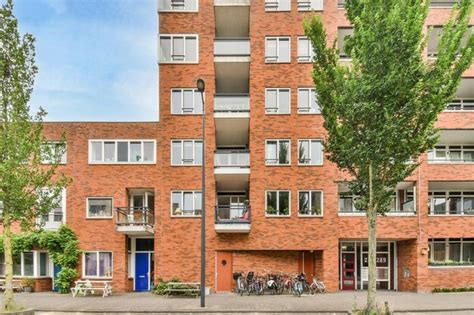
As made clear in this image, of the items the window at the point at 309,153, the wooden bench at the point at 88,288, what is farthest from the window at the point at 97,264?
the window at the point at 309,153

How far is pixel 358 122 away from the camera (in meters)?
13.3

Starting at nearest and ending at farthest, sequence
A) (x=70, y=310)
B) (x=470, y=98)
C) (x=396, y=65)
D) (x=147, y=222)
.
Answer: (x=396, y=65) < (x=70, y=310) < (x=147, y=222) < (x=470, y=98)

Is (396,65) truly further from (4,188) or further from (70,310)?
(70,310)

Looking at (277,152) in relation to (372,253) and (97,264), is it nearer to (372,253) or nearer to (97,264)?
(372,253)

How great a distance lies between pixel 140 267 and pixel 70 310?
27.5 feet

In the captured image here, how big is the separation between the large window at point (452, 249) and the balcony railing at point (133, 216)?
672 inches

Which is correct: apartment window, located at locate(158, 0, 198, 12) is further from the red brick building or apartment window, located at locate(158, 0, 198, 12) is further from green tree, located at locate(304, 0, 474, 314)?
green tree, located at locate(304, 0, 474, 314)

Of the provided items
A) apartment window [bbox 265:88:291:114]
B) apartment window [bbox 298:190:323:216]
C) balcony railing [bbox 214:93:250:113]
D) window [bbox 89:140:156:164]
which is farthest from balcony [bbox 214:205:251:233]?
apartment window [bbox 265:88:291:114]

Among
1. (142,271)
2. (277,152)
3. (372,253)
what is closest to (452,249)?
(277,152)

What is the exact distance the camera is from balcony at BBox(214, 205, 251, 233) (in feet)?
73.1

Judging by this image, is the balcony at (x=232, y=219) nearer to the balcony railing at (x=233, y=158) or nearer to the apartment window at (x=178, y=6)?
the balcony railing at (x=233, y=158)

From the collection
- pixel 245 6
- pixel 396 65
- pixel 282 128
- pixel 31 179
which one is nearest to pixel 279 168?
pixel 282 128

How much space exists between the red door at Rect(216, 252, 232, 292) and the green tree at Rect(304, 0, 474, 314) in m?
11.1

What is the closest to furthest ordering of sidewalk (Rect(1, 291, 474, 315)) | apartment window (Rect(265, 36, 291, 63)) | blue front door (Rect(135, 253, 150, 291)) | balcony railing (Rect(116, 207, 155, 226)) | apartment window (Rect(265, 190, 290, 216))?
sidewalk (Rect(1, 291, 474, 315)) < balcony railing (Rect(116, 207, 155, 226)) < apartment window (Rect(265, 190, 290, 216)) < apartment window (Rect(265, 36, 291, 63)) < blue front door (Rect(135, 253, 150, 291))
